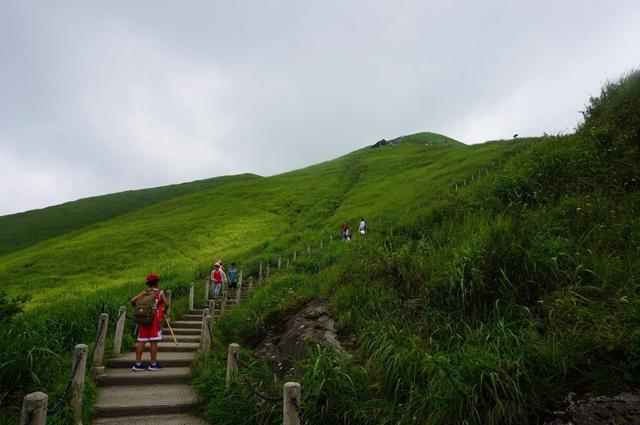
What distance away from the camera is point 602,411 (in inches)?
148

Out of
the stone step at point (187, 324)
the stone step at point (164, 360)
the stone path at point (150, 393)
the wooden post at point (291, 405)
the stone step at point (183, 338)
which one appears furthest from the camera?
the stone step at point (187, 324)

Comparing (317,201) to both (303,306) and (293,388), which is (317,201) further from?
(293,388)

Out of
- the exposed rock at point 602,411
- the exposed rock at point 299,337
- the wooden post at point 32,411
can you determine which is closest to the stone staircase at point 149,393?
the exposed rock at point 299,337

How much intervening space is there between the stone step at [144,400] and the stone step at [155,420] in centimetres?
12

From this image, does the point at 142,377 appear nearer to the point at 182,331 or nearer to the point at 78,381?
the point at 78,381

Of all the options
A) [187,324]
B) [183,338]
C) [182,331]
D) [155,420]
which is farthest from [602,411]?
[187,324]

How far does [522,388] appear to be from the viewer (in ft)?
14.2

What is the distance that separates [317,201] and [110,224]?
28.6m

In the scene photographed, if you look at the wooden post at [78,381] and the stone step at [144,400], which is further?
the stone step at [144,400]

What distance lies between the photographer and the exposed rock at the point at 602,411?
3658mm

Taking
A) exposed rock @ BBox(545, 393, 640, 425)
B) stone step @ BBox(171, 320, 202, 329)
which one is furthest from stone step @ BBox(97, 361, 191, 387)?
exposed rock @ BBox(545, 393, 640, 425)

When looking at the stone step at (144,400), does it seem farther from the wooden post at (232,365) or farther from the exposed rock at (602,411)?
the exposed rock at (602,411)

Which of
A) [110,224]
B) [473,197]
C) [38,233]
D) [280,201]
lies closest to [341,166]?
[280,201]

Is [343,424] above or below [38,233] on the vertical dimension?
below
